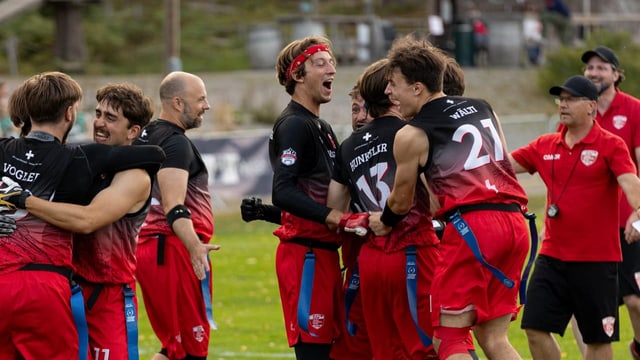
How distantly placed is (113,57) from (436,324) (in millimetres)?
39674

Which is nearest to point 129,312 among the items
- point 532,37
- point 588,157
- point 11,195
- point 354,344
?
point 11,195

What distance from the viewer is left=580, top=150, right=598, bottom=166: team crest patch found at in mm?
9320

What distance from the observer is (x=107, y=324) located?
24.6 feet

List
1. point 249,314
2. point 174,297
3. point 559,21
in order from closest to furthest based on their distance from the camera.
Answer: point 174,297 < point 249,314 < point 559,21

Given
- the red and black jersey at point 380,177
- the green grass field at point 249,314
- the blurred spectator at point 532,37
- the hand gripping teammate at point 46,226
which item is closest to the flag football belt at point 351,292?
the red and black jersey at point 380,177

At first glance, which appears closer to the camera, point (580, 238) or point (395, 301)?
point (395, 301)

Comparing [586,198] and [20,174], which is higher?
[20,174]

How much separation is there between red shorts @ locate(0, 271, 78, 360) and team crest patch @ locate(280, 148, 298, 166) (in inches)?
75.9

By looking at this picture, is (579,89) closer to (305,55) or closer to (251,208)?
(305,55)

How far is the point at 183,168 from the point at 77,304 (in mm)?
1820

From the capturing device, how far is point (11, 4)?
147ft

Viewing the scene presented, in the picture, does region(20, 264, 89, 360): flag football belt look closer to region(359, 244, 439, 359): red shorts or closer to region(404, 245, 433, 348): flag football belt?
region(359, 244, 439, 359): red shorts

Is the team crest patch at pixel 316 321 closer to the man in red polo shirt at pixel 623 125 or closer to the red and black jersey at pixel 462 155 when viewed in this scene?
the red and black jersey at pixel 462 155

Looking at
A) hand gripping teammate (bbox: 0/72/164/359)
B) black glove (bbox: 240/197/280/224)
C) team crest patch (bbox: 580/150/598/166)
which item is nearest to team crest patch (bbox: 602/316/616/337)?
team crest patch (bbox: 580/150/598/166)
